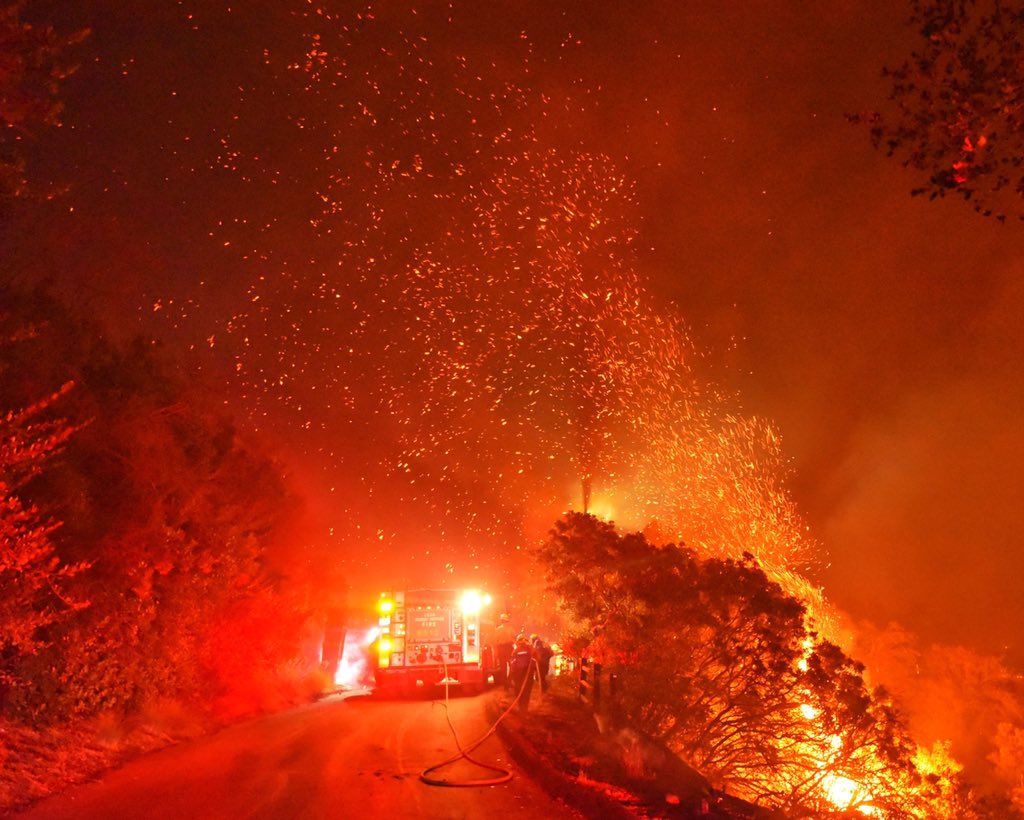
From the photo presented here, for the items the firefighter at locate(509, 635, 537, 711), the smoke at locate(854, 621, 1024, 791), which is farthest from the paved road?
the smoke at locate(854, 621, 1024, 791)

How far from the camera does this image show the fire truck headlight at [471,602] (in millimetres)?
27812

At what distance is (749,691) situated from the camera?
52.1 feet

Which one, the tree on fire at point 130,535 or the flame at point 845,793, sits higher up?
the tree on fire at point 130,535

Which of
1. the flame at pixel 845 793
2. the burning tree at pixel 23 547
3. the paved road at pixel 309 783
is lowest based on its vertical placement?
the flame at pixel 845 793

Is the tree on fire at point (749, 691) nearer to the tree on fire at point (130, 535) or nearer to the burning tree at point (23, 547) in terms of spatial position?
the tree on fire at point (130, 535)

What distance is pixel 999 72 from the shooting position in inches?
245

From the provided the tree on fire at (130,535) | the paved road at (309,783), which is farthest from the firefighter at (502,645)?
the paved road at (309,783)

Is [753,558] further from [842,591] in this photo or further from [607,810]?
[842,591]

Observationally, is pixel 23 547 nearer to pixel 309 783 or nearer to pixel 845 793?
pixel 309 783

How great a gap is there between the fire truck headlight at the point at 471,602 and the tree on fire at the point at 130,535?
7225 millimetres

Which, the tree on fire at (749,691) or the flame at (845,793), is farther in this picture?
the tree on fire at (749,691)

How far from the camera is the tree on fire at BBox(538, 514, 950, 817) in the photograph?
48.9ft

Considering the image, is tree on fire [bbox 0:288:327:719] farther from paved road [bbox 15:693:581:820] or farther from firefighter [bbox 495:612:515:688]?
firefighter [bbox 495:612:515:688]

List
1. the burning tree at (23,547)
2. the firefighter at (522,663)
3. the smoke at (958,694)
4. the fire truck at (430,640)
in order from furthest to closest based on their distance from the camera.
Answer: the smoke at (958,694)
the fire truck at (430,640)
the firefighter at (522,663)
the burning tree at (23,547)
